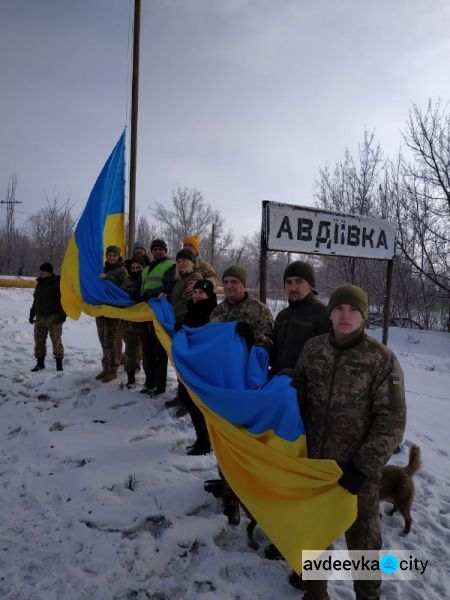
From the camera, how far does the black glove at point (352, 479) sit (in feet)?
6.43

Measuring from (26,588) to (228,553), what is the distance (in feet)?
4.53

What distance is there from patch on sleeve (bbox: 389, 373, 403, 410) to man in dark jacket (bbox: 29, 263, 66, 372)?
632cm

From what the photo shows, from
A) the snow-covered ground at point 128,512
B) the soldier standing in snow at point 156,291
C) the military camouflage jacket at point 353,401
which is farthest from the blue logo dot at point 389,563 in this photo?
the soldier standing in snow at point 156,291

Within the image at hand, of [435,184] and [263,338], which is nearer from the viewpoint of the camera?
[263,338]

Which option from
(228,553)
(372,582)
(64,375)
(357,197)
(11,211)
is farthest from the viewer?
(11,211)

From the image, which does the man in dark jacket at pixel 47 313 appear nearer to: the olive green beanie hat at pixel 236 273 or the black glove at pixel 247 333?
the olive green beanie hat at pixel 236 273

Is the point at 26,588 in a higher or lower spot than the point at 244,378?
lower

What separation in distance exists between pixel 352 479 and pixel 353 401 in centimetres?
42

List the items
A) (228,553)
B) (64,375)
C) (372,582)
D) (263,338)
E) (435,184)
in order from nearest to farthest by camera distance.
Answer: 1. (372,582)
2. (228,553)
3. (263,338)
4. (64,375)
5. (435,184)

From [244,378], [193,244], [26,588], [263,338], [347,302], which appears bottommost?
[26,588]

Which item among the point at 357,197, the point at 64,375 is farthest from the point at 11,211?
the point at 64,375

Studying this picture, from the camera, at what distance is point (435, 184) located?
14.9 m

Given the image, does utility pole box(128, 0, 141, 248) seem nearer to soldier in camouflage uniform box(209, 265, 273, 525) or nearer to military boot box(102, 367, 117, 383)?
military boot box(102, 367, 117, 383)

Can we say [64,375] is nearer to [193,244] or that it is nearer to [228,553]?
[193,244]
